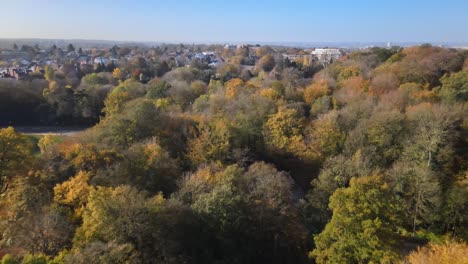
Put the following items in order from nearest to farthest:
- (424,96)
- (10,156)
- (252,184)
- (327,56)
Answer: (252,184) < (10,156) < (424,96) < (327,56)

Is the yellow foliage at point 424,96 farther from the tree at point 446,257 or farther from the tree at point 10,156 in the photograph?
the tree at point 10,156

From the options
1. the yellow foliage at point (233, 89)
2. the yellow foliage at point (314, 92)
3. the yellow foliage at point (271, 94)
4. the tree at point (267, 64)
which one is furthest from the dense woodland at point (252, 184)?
the tree at point (267, 64)

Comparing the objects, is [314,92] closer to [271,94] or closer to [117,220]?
[271,94]

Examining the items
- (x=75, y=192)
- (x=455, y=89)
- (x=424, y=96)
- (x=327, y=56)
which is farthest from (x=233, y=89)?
(x=327, y=56)

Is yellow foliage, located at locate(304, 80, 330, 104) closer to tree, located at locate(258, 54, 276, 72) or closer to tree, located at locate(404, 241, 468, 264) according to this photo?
tree, located at locate(404, 241, 468, 264)

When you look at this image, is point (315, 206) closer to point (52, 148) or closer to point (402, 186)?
point (402, 186)

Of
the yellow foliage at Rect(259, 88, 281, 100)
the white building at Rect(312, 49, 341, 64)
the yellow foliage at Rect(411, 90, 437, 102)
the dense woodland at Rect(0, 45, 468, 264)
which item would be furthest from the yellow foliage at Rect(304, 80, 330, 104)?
the white building at Rect(312, 49, 341, 64)
